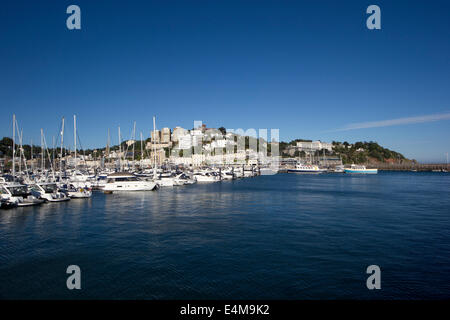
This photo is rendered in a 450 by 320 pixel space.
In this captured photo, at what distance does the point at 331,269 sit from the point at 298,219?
45.7 feet

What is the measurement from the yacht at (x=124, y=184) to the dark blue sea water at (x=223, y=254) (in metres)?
21.2

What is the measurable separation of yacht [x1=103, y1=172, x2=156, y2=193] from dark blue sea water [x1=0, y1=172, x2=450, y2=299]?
21206mm

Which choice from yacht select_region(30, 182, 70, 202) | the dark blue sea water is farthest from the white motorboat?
the dark blue sea water

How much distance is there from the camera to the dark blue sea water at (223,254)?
12.7 meters

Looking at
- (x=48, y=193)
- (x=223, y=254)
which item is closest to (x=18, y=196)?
(x=48, y=193)

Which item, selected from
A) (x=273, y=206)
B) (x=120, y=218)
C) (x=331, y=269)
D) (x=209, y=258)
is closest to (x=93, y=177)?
(x=120, y=218)

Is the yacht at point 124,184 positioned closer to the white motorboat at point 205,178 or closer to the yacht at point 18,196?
the yacht at point 18,196

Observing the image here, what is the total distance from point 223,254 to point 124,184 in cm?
4004

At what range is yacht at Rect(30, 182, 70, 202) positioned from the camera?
126 ft

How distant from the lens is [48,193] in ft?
128

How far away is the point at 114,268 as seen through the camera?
598 inches

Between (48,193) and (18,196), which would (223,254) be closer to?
(18,196)

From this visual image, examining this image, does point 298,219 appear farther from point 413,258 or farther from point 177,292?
point 177,292
